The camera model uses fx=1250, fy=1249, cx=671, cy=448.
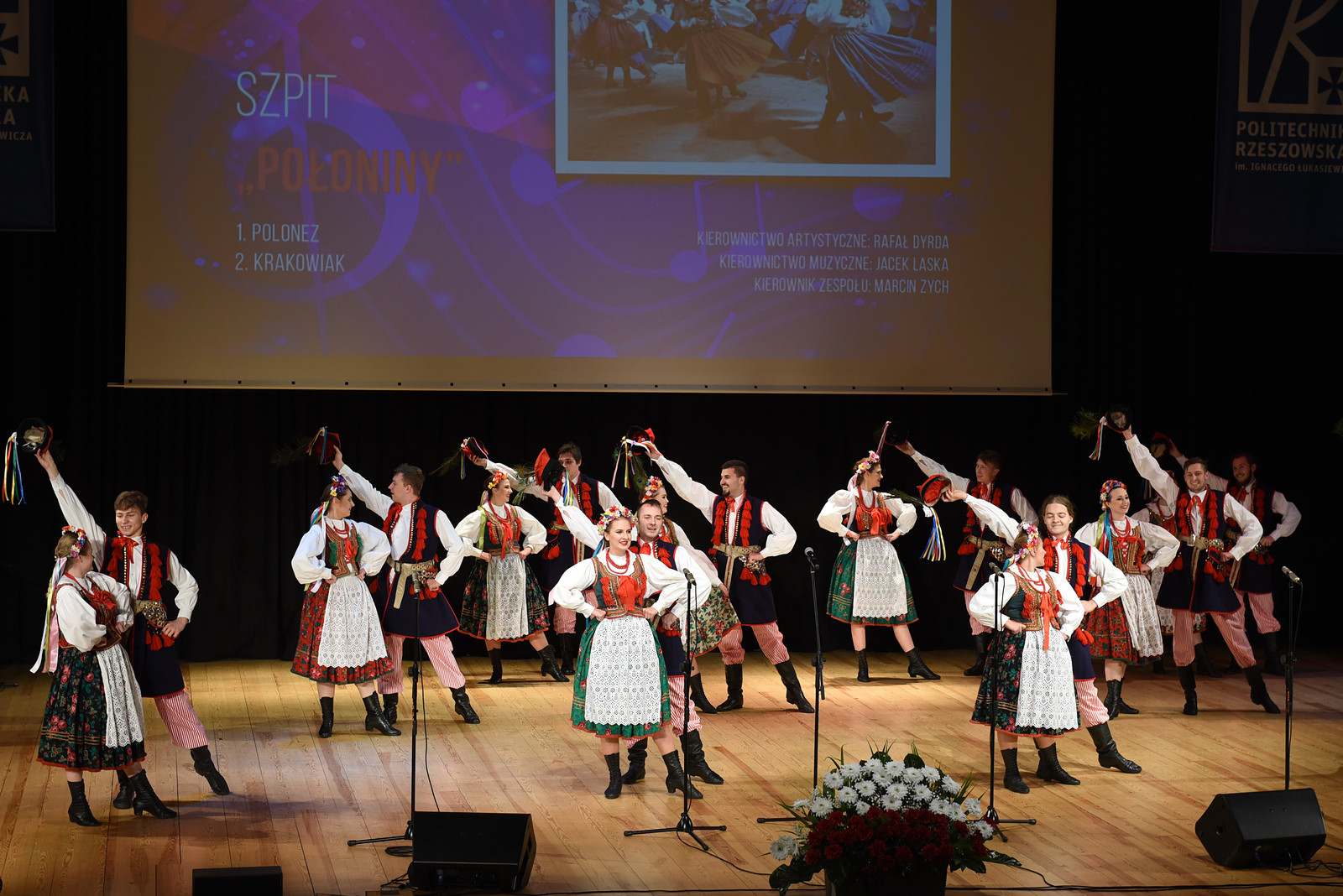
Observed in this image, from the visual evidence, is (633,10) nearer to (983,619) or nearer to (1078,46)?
(1078,46)

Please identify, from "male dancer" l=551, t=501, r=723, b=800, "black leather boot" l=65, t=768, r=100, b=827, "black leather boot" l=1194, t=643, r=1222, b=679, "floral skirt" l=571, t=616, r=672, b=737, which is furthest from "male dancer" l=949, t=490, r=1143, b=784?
"black leather boot" l=65, t=768, r=100, b=827

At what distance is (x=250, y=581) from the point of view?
330 inches

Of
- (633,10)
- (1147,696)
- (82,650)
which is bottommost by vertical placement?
(1147,696)

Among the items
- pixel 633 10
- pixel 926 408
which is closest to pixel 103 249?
pixel 633 10

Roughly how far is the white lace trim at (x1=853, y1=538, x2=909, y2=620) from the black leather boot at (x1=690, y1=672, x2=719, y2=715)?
1.20 metres

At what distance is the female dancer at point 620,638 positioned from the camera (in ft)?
16.4

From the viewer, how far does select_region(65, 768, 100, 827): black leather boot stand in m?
4.78

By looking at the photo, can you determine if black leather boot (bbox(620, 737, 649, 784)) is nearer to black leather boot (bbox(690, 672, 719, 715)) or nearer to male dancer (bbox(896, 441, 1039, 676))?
black leather boot (bbox(690, 672, 719, 715))

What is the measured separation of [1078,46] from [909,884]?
6567 millimetres

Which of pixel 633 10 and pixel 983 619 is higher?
pixel 633 10

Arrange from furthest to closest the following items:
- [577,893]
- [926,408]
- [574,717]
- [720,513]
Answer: [926,408]
[720,513]
[574,717]
[577,893]

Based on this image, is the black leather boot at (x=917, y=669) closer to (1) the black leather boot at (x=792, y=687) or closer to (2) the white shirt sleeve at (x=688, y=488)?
(1) the black leather boot at (x=792, y=687)

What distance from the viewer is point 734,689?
23.1 ft

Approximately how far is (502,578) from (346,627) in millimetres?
1567
